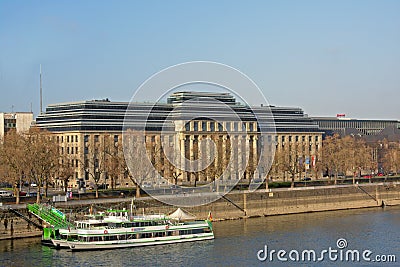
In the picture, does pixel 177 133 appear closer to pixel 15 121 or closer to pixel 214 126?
pixel 214 126

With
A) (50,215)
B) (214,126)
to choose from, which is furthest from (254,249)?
(214,126)

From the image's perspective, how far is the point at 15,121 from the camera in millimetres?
151125

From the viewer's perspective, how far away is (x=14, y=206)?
2933 inches

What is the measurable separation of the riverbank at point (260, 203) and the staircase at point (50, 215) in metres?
0.97

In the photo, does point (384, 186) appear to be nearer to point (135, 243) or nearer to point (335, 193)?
point (335, 193)

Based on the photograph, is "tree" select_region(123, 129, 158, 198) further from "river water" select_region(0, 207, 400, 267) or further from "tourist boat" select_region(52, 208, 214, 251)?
"tourist boat" select_region(52, 208, 214, 251)

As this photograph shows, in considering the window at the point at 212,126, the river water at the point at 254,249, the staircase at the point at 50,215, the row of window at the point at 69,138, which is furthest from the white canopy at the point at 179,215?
the window at the point at 212,126

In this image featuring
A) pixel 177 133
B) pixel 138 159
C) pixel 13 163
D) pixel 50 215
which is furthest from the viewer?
pixel 177 133

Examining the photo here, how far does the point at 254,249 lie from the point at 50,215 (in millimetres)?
20135

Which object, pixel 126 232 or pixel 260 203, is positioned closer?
pixel 126 232

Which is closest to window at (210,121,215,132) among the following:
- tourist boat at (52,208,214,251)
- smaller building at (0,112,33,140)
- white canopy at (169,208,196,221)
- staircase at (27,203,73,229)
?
smaller building at (0,112,33,140)

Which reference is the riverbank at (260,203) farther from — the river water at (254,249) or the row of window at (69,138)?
the row of window at (69,138)

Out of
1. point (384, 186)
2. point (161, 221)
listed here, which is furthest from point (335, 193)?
point (161, 221)

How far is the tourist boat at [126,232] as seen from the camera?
65625 mm
